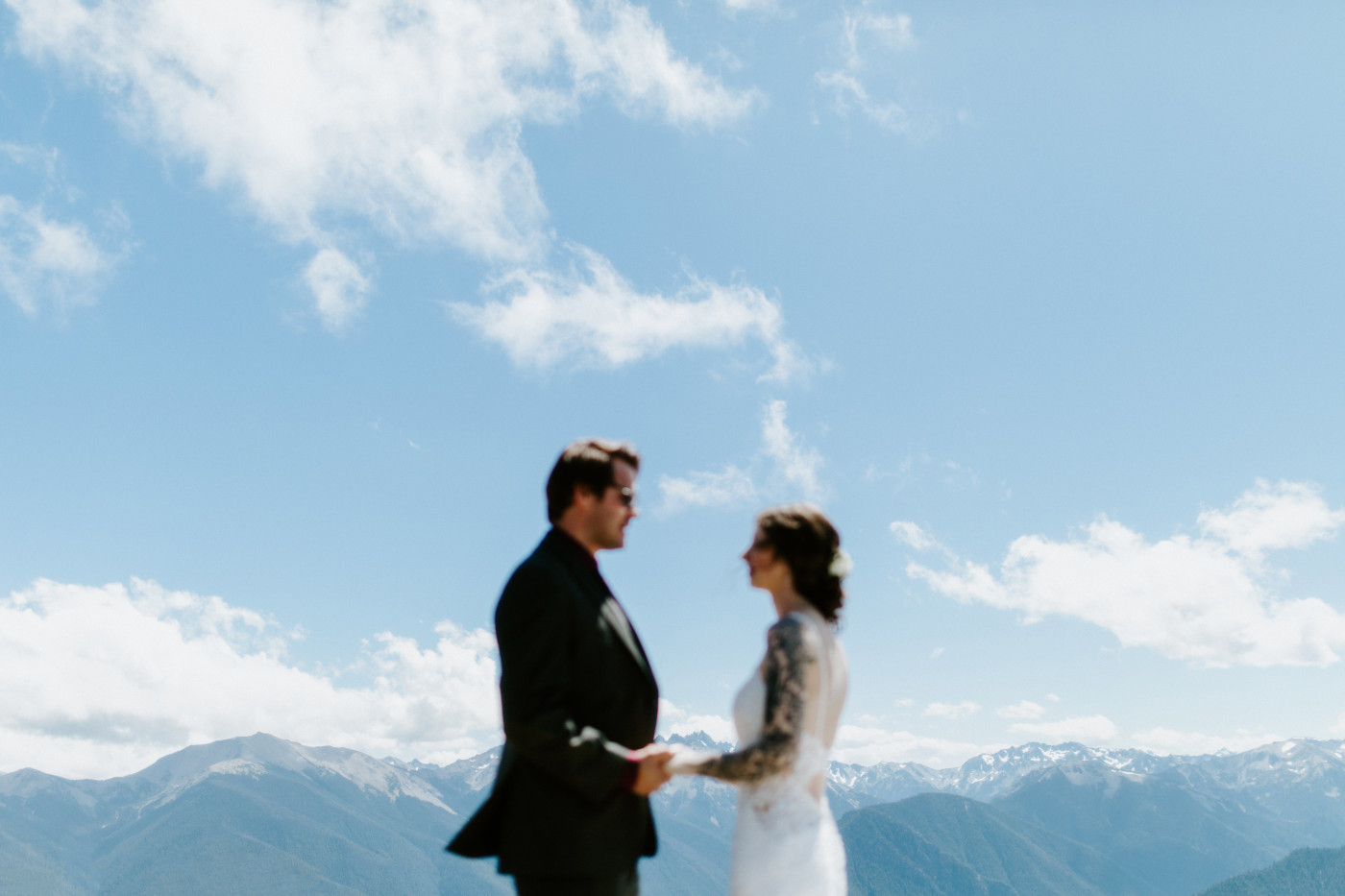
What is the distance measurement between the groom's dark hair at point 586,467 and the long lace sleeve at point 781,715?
1313 millimetres

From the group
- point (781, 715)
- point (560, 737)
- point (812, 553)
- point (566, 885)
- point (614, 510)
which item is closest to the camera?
point (560, 737)

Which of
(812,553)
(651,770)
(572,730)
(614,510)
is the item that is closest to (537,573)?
(614,510)

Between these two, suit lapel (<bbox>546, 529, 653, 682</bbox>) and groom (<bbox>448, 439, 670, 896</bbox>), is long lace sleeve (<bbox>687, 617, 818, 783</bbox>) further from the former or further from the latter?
suit lapel (<bbox>546, 529, 653, 682</bbox>)

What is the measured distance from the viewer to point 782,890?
16.1 feet

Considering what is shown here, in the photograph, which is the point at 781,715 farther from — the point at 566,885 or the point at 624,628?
the point at 566,885

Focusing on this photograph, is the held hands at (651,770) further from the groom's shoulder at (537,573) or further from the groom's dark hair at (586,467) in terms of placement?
the groom's dark hair at (586,467)

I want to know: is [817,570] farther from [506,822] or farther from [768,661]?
[506,822]

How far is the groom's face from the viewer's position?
5008 mm

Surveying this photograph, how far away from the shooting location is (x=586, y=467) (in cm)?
498

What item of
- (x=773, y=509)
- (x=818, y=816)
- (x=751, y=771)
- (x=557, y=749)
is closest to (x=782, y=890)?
(x=818, y=816)

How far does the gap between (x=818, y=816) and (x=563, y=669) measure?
1769mm

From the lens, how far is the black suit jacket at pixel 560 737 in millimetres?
4398

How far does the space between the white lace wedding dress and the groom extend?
0.42 m

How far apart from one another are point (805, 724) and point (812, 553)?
3.00 feet
